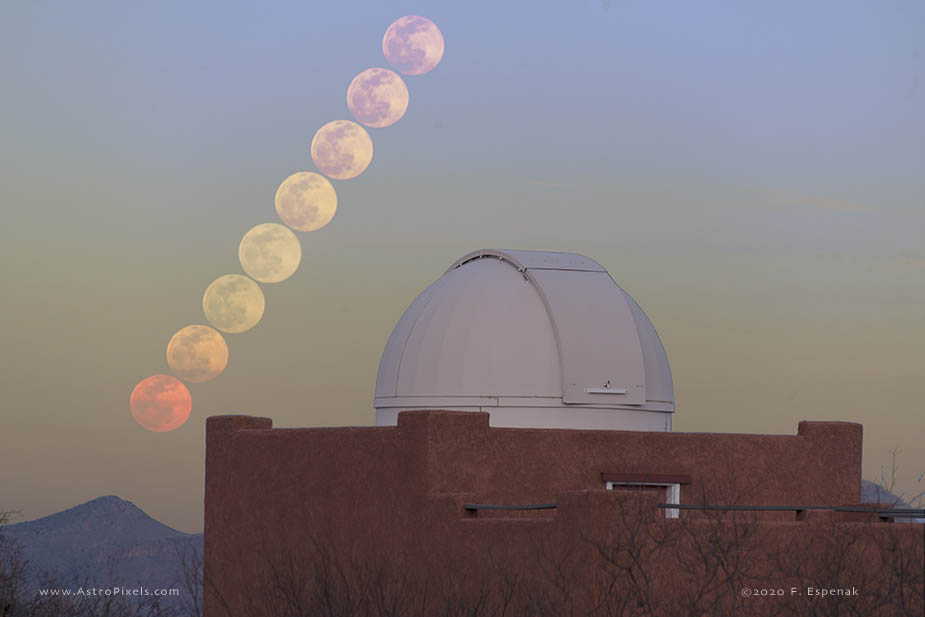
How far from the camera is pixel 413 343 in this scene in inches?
768

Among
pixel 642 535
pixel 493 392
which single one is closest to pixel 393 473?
pixel 493 392

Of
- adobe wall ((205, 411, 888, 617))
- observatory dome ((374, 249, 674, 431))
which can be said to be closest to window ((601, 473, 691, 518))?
adobe wall ((205, 411, 888, 617))

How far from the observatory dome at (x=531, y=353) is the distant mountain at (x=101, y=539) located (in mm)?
26511

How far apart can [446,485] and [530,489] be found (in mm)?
1229

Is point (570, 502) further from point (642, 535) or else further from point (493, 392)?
point (493, 392)

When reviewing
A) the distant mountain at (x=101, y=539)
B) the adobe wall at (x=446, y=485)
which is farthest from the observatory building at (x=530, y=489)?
the distant mountain at (x=101, y=539)

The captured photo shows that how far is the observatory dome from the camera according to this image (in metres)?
18.5

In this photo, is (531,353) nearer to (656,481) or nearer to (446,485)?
(656,481)

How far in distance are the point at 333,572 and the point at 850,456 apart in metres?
7.20

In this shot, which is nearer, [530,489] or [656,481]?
[530,489]

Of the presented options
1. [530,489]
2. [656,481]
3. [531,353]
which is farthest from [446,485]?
[531,353]

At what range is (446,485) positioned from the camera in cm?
1591

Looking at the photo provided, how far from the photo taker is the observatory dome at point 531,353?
18547 mm

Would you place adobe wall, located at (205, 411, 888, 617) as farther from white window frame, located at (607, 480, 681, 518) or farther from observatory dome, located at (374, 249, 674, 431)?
observatory dome, located at (374, 249, 674, 431)
